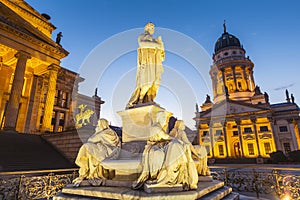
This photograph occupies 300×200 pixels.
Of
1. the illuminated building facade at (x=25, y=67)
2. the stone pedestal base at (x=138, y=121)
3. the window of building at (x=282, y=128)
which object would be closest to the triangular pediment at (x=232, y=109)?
the window of building at (x=282, y=128)

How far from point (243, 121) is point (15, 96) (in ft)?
152

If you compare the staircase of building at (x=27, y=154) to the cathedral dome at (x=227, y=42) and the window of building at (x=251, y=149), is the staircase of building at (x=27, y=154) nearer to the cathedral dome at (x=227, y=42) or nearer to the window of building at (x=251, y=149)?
the window of building at (x=251, y=149)

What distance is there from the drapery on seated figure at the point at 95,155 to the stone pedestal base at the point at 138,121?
0.66 m

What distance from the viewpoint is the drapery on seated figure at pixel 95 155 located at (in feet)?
11.5

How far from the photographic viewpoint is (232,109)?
139 ft

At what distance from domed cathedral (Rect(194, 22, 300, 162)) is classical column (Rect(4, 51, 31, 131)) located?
28.7 meters

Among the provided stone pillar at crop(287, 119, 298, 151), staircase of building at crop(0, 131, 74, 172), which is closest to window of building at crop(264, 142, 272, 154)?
stone pillar at crop(287, 119, 298, 151)

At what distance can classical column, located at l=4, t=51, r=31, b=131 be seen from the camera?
15328mm

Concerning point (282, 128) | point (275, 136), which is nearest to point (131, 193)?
point (275, 136)

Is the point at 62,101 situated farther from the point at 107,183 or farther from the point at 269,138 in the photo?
the point at 269,138

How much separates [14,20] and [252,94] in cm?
5721

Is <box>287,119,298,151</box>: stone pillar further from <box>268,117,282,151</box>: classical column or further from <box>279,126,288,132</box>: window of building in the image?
<box>268,117,282,151</box>: classical column

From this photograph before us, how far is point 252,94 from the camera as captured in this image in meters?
50.5

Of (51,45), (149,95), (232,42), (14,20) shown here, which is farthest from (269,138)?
(14,20)
